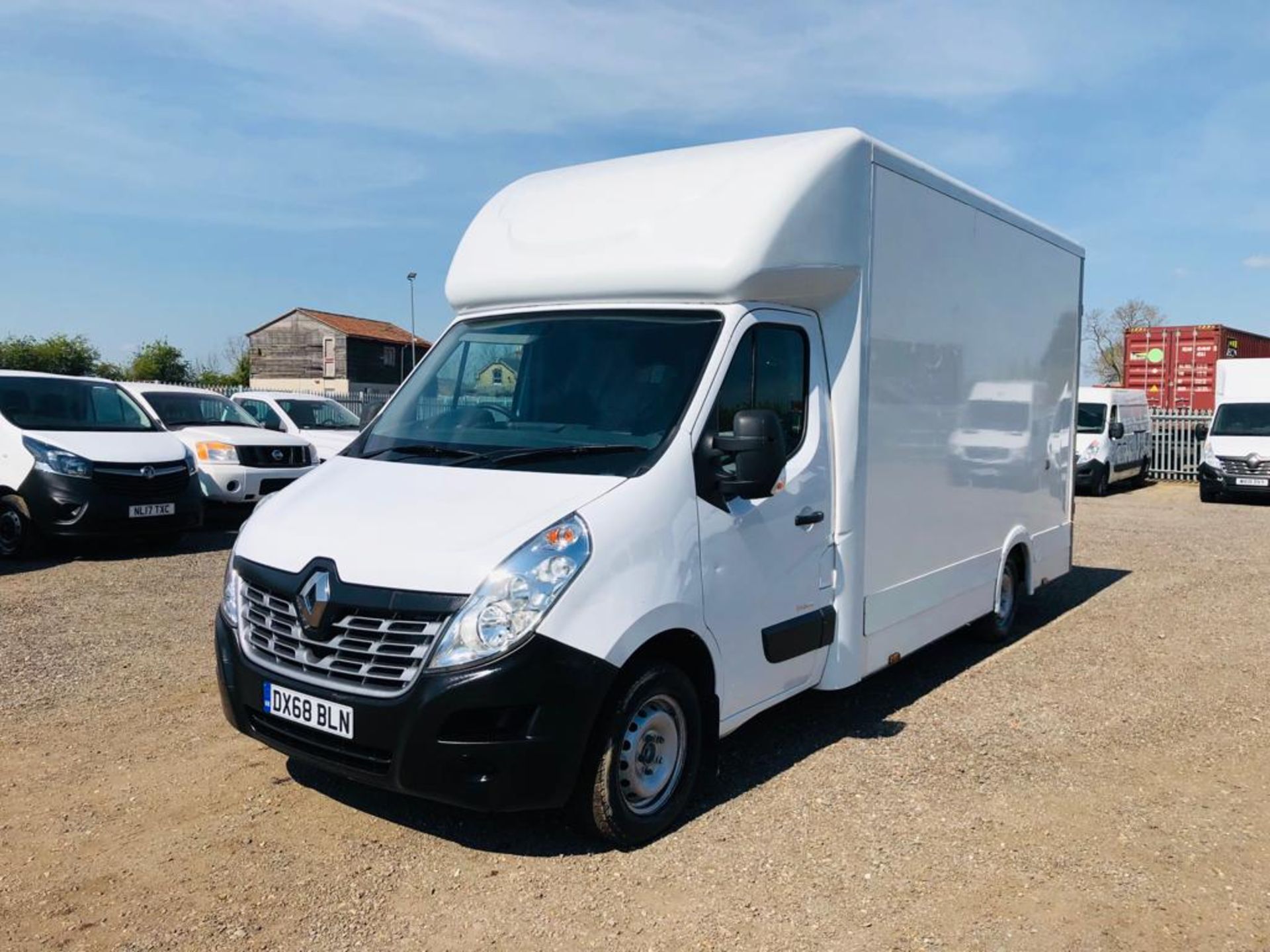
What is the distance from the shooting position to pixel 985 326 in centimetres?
675

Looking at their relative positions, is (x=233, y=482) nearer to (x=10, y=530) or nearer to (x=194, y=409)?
(x=194, y=409)

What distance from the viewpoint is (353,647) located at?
3783 millimetres

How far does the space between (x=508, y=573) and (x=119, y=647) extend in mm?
4771

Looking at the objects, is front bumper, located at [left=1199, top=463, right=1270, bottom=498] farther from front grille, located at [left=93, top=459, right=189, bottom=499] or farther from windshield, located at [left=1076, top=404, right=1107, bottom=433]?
front grille, located at [left=93, top=459, right=189, bottom=499]

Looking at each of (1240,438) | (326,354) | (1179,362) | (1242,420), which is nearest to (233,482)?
(1240,438)

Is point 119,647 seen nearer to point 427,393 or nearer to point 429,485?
point 427,393

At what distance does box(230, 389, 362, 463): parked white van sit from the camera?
15.8 m

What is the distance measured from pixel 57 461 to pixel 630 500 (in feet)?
27.6

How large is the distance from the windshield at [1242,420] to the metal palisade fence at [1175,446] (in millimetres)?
4022

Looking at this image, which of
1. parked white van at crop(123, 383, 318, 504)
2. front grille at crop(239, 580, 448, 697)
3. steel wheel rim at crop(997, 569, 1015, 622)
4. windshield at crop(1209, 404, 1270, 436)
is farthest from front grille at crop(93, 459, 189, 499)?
windshield at crop(1209, 404, 1270, 436)

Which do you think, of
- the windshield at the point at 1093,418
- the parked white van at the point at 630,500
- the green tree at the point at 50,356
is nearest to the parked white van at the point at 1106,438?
the windshield at the point at 1093,418

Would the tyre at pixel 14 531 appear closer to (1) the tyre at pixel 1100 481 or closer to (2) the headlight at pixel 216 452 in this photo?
(2) the headlight at pixel 216 452

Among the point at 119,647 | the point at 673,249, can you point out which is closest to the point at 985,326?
the point at 673,249

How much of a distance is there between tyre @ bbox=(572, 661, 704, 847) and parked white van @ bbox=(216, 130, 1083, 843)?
1cm
